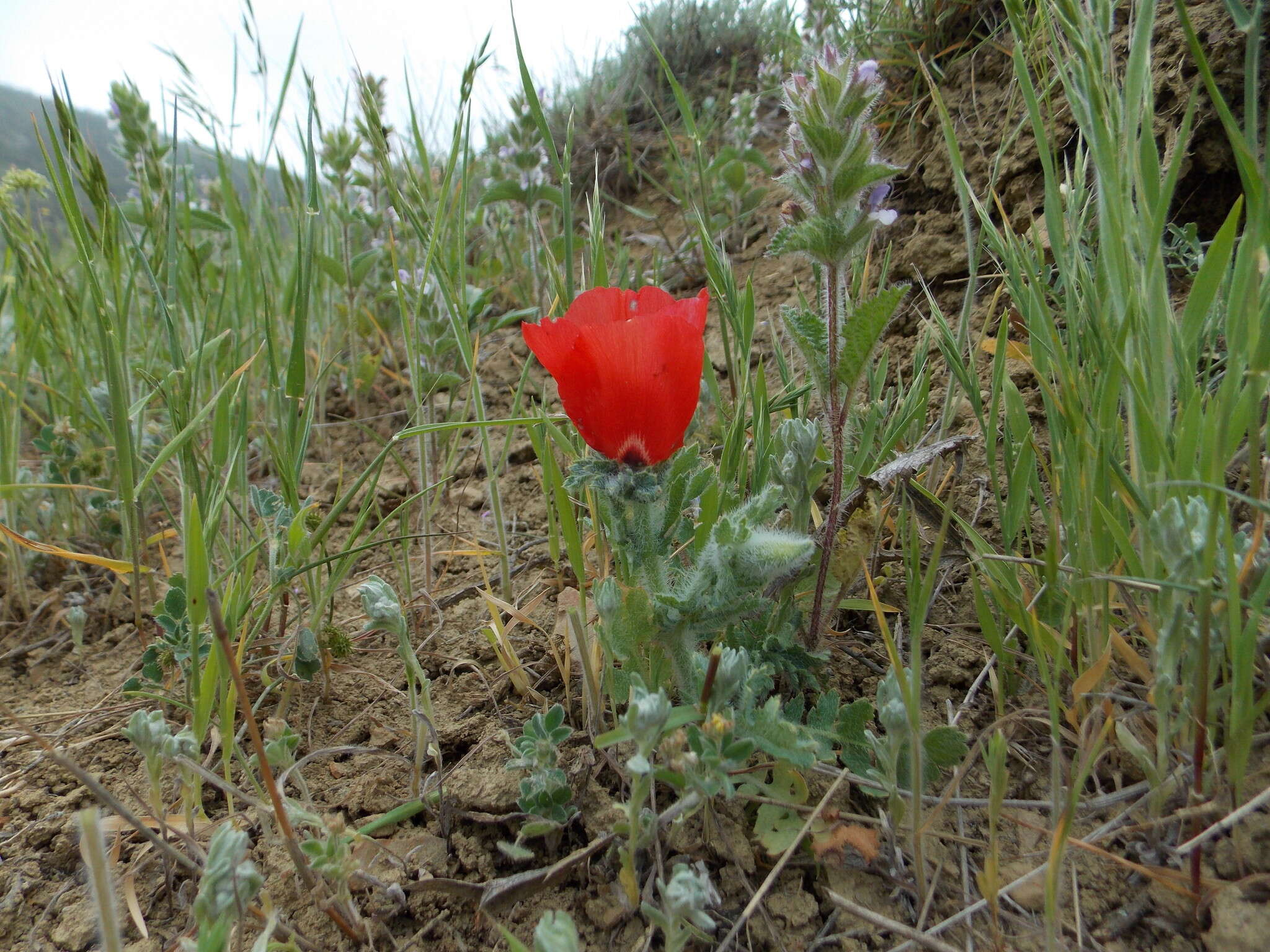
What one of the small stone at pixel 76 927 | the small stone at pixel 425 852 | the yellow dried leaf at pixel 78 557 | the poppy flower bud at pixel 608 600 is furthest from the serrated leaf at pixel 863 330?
the yellow dried leaf at pixel 78 557

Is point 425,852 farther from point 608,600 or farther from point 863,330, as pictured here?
point 863,330

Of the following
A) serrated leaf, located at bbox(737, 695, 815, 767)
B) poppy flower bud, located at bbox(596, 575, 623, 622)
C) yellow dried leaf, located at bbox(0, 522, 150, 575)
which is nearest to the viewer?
serrated leaf, located at bbox(737, 695, 815, 767)

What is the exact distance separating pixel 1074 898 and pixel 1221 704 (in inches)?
10.2

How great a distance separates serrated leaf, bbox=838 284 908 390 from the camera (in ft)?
2.97

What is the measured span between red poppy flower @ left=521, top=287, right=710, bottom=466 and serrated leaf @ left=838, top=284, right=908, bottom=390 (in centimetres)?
18

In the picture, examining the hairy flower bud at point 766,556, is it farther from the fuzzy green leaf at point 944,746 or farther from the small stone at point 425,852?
the small stone at point 425,852

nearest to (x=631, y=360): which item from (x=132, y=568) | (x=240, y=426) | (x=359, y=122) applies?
(x=240, y=426)

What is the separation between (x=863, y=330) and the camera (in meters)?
0.94

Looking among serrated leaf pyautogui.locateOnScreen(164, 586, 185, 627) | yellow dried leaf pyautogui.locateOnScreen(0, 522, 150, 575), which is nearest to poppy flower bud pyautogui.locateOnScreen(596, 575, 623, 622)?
serrated leaf pyautogui.locateOnScreen(164, 586, 185, 627)

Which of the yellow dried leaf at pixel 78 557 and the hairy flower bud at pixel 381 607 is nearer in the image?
the hairy flower bud at pixel 381 607

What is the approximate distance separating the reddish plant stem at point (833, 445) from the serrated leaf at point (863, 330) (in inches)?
0.8

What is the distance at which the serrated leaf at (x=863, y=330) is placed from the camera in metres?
0.90

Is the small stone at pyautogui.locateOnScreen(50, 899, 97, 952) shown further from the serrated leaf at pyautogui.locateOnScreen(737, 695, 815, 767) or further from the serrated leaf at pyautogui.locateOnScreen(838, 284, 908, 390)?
the serrated leaf at pyautogui.locateOnScreen(838, 284, 908, 390)

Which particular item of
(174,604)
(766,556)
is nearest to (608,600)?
(766,556)
